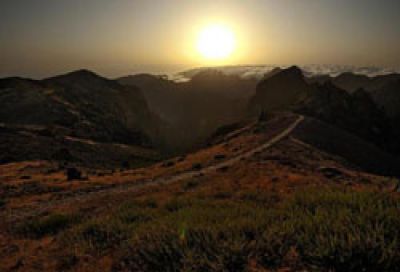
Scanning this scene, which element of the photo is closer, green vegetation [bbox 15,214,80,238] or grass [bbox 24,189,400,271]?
grass [bbox 24,189,400,271]

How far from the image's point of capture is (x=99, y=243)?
9180 millimetres

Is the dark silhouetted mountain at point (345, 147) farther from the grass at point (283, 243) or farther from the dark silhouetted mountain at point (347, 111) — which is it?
the grass at point (283, 243)

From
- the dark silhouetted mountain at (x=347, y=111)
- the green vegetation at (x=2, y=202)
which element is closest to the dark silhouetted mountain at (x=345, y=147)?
the dark silhouetted mountain at (x=347, y=111)

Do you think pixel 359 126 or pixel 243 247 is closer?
pixel 243 247

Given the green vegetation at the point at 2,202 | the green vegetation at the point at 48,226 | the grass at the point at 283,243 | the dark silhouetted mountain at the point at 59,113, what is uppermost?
the grass at the point at 283,243

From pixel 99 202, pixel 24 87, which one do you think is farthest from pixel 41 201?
pixel 24 87

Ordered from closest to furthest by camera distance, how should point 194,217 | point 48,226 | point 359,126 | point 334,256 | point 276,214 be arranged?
point 334,256 < point 276,214 < point 194,217 < point 48,226 < point 359,126

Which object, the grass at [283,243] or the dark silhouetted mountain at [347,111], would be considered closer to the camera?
the grass at [283,243]

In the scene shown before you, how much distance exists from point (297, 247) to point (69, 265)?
5961mm

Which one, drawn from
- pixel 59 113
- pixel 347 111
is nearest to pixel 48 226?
pixel 347 111

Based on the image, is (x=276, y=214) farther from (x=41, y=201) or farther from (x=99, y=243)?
(x=41, y=201)

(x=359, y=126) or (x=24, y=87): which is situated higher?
(x=24, y=87)

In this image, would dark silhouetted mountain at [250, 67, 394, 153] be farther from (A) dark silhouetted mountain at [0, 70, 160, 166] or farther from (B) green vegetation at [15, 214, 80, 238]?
(B) green vegetation at [15, 214, 80, 238]

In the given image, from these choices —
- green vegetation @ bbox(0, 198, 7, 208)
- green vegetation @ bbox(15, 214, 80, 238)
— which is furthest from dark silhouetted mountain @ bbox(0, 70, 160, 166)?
green vegetation @ bbox(15, 214, 80, 238)
